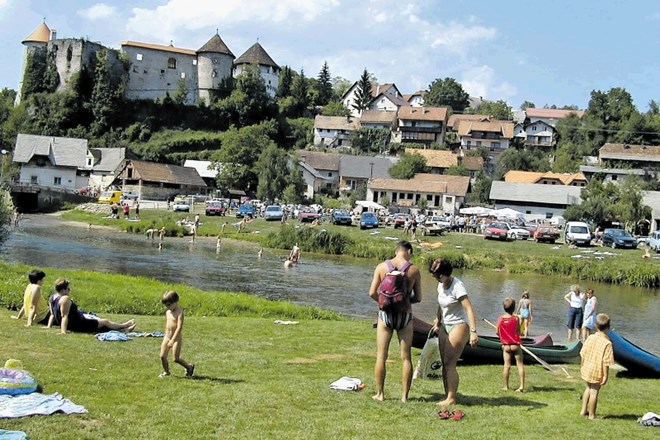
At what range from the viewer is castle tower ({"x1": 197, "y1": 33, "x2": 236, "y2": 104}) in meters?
132

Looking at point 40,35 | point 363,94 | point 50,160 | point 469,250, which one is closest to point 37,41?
point 40,35

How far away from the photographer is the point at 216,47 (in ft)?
439

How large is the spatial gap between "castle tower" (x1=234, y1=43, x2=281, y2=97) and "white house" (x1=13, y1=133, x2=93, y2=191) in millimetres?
44371

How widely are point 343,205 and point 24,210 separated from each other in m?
38.9

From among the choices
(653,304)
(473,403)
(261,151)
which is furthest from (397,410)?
(261,151)

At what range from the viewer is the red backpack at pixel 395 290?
387 inches

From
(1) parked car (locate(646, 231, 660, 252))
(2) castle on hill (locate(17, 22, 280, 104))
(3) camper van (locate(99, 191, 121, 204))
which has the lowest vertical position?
(1) parked car (locate(646, 231, 660, 252))

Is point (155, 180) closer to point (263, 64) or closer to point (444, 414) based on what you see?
point (263, 64)

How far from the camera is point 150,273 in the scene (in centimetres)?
3616

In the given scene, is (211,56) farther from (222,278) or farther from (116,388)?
(116,388)

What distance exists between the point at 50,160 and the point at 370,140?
5580 cm

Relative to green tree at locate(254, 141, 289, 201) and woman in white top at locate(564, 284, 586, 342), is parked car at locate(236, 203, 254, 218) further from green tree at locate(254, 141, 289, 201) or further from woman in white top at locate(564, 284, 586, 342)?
woman in white top at locate(564, 284, 586, 342)

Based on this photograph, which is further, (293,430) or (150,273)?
(150,273)

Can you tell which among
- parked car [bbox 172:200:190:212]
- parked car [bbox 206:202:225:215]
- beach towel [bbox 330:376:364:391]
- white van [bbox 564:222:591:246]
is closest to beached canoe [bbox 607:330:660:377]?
beach towel [bbox 330:376:364:391]
